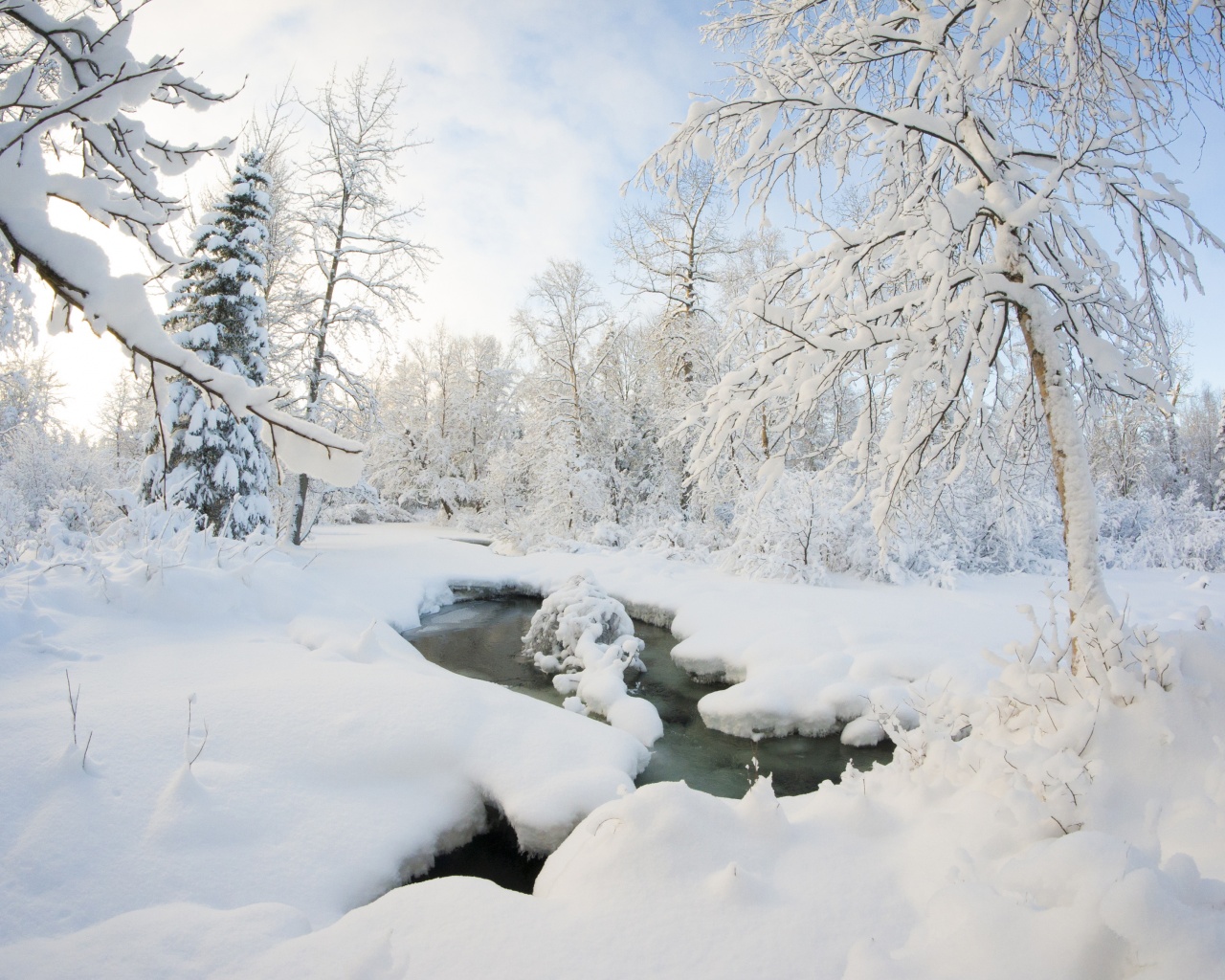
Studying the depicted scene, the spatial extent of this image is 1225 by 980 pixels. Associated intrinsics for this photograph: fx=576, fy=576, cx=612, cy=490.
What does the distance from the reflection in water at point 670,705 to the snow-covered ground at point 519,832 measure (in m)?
1.08

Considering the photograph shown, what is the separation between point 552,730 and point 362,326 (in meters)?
13.5

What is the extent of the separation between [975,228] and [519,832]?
5061mm

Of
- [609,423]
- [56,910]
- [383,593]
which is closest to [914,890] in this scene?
[56,910]

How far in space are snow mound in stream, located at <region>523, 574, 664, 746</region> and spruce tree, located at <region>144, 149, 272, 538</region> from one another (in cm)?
657

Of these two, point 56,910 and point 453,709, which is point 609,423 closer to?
point 453,709

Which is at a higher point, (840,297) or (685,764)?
(840,297)

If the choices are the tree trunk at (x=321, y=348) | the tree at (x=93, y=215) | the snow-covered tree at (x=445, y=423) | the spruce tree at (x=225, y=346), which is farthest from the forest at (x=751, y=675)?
the snow-covered tree at (x=445, y=423)

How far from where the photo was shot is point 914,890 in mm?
2258

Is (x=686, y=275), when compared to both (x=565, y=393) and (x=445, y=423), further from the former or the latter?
(x=445, y=423)

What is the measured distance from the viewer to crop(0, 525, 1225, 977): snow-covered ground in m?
1.85

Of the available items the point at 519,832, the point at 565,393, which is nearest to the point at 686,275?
the point at 565,393

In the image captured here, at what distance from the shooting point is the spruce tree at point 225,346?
1135 centimetres

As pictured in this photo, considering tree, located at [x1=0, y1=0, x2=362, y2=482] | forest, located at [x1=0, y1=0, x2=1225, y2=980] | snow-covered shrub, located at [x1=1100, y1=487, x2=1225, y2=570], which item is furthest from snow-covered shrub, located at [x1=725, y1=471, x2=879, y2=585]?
tree, located at [x1=0, y1=0, x2=362, y2=482]

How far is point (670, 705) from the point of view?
6.85 metres
